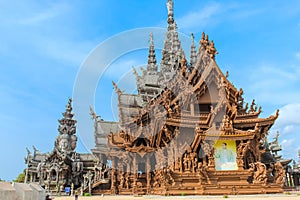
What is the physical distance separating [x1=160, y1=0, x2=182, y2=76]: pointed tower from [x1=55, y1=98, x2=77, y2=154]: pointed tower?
16.7 meters

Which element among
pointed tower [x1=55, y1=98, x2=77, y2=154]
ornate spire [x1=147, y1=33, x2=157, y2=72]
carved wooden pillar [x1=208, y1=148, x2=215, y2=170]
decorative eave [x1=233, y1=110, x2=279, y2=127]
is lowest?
carved wooden pillar [x1=208, y1=148, x2=215, y2=170]

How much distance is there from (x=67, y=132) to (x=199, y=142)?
28542 mm

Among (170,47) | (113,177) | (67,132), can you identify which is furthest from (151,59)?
(113,177)

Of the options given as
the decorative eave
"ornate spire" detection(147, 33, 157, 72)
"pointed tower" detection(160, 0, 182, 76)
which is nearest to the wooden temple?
the decorative eave

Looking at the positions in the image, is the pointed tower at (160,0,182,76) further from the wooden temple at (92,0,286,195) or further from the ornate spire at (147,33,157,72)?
the wooden temple at (92,0,286,195)

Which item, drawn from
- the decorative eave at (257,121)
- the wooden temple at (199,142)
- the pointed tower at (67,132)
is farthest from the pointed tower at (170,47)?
the decorative eave at (257,121)

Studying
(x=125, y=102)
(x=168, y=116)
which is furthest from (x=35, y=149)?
(x=168, y=116)

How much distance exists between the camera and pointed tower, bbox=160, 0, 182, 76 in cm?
3703

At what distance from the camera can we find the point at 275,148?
32.1 metres

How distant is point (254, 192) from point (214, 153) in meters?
3.11

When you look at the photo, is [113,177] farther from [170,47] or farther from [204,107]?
[170,47]

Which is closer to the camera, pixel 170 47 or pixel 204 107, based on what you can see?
pixel 204 107

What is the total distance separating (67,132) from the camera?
40.4 meters

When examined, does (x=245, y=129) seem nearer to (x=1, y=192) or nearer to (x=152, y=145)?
(x=152, y=145)
